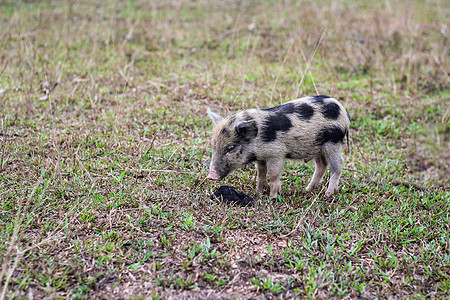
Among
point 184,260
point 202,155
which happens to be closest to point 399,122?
point 202,155

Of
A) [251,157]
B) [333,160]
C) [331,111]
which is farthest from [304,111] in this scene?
[251,157]

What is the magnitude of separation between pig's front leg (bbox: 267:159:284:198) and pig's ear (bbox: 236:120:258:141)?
1.19ft

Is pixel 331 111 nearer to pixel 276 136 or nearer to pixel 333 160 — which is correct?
pixel 333 160

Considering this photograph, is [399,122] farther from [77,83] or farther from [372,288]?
[77,83]

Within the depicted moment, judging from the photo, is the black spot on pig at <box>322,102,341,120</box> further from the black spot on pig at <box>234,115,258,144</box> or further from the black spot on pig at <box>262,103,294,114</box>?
the black spot on pig at <box>234,115,258,144</box>

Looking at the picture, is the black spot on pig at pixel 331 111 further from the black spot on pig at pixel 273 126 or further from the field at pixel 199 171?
the field at pixel 199 171

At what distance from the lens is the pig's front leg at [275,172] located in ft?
14.8

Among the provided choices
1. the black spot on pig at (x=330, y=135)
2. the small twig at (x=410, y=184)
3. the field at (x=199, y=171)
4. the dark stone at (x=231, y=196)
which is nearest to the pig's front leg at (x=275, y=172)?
the field at (x=199, y=171)

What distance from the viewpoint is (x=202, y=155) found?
559cm

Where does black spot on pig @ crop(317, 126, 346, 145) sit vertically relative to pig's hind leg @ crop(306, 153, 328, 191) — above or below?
above

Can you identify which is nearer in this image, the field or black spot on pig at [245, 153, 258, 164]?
the field

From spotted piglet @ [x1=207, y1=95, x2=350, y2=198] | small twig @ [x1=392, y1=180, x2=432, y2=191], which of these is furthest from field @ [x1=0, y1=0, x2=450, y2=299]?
spotted piglet @ [x1=207, y1=95, x2=350, y2=198]

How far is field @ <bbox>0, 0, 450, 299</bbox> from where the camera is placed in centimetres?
347

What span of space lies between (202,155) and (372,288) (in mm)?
2883
